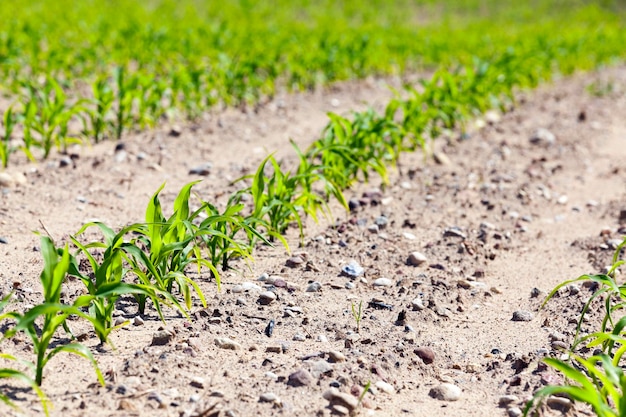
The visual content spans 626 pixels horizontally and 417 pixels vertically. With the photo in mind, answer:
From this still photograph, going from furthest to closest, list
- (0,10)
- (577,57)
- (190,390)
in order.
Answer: (0,10) < (577,57) < (190,390)

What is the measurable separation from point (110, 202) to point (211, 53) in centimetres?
500

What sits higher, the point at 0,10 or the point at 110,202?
the point at 0,10

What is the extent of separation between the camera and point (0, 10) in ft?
42.9

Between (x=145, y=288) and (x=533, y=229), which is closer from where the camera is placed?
(x=145, y=288)

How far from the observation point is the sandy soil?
9.11ft

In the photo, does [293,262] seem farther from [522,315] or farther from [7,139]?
[7,139]

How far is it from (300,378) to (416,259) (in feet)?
4.77

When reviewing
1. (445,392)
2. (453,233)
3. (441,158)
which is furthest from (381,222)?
(445,392)

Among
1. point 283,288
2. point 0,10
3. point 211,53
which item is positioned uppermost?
point 0,10

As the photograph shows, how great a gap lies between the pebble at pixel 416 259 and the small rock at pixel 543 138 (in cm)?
332

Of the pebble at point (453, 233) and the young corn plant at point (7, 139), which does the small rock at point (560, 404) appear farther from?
the young corn plant at point (7, 139)

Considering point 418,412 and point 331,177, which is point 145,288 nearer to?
point 418,412

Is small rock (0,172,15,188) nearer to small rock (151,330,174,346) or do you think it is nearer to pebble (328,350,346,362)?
small rock (151,330,174,346)

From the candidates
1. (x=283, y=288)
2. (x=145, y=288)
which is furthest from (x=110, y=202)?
(x=145, y=288)
